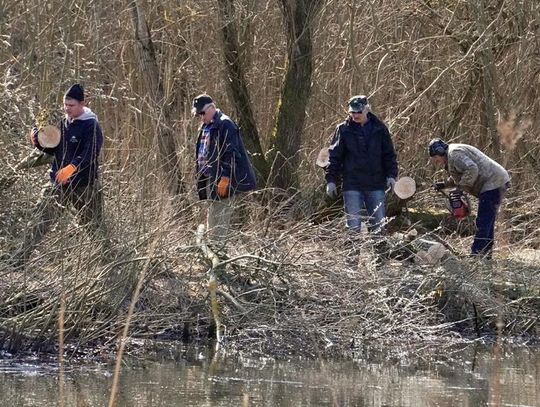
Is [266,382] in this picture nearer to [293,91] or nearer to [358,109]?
[358,109]

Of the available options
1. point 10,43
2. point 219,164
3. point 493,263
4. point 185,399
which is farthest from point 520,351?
point 10,43

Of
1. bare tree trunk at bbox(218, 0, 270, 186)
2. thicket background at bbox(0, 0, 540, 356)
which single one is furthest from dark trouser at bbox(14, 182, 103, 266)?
bare tree trunk at bbox(218, 0, 270, 186)

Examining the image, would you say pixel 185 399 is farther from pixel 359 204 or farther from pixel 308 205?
pixel 308 205

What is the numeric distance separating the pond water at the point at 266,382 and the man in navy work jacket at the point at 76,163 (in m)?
1.29

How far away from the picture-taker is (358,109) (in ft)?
41.1

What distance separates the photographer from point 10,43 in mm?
14188

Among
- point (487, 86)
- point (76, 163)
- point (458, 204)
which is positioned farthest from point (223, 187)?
point (487, 86)

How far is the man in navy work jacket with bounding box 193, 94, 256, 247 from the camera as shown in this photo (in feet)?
38.6

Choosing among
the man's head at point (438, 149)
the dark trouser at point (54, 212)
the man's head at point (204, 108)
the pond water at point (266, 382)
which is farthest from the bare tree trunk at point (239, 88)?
the pond water at point (266, 382)

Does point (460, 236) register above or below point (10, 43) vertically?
below

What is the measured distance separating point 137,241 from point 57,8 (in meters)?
5.28

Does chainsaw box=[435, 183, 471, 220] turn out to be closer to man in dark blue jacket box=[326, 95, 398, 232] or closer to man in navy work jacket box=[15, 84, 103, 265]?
man in dark blue jacket box=[326, 95, 398, 232]

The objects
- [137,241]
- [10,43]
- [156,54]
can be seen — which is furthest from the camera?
[156,54]

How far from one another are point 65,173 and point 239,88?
5.05 meters
